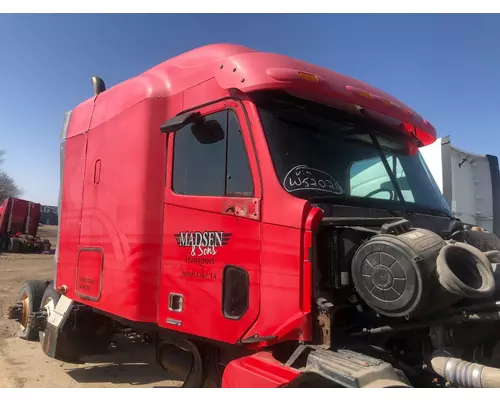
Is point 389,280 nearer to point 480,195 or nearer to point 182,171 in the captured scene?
point 182,171

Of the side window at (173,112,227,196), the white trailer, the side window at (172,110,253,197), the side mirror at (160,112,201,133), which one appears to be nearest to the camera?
the side window at (172,110,253,197)

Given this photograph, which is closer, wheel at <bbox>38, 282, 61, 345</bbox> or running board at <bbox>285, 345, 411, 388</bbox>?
running board at <bbox>285, 345, 411, 388</bbox>

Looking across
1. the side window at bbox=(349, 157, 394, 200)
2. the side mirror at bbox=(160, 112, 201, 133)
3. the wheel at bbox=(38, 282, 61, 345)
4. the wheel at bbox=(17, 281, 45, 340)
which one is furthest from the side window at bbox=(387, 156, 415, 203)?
the wheel at bbox=(17, 281, 45, 340)

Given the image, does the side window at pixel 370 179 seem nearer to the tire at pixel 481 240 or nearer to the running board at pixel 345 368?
the tire at pixel 481 240

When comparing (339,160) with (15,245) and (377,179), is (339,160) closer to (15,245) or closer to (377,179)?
(377,179)

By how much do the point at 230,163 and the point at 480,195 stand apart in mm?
6377

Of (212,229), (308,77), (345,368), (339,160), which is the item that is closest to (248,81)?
(308,77)

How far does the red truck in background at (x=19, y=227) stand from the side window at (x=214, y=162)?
75.9 feet

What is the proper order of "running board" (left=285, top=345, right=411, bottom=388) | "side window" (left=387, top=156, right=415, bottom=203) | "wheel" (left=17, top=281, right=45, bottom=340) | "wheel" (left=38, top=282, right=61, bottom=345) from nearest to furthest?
"running board" (left=285, top=345, right=411, bottom=388)
"side window" (left=387, top=156, right=415, bottom=203)
"wheel" (left=38, top=282, right=61, bottom=345)
"wheel" (left=17, top=281, right=45, bottom=340)

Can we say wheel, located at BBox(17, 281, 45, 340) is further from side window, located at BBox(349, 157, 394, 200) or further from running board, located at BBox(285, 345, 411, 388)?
side window, located at BBox(349, 157, 394, 200)

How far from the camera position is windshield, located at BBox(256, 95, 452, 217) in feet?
10.3

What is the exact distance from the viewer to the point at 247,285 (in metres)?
3.11

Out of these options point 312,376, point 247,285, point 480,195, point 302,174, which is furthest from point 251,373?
point 480,195

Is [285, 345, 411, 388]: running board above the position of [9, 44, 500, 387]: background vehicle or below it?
below
